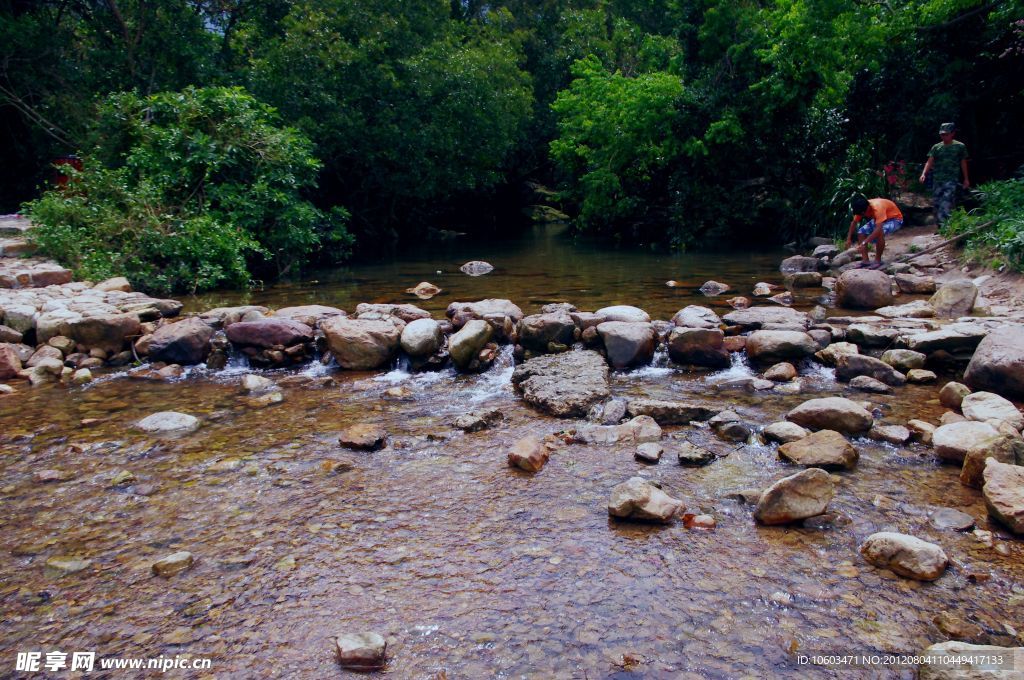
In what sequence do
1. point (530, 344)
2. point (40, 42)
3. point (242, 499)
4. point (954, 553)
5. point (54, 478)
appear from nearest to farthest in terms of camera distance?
point (954, 553), point (242, 499), point (54, 478), point (530, 344), point (40, 42)

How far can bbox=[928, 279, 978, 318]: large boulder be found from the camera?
6.86 meters

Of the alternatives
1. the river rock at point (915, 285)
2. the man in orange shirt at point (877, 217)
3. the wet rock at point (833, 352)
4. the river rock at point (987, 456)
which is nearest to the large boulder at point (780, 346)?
the wet rock at point (833, 352)

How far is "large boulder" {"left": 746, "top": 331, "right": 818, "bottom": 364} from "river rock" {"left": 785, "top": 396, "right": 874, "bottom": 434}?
142cm

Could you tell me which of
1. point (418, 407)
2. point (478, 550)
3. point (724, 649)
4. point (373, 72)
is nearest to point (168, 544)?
point (478, 550)

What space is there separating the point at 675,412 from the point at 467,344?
2.37m

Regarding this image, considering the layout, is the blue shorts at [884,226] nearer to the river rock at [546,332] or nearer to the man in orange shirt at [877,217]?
the man in orange shirt at [877,217]

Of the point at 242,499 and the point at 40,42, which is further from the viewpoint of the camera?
the point at 40,42

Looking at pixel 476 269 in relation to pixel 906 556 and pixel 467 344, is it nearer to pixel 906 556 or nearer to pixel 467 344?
pixel 467 344

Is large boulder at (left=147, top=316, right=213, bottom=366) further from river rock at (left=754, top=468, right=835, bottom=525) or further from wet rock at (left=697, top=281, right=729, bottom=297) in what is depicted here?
wet rock at (left=697, top=281, right=729, bottom=297)

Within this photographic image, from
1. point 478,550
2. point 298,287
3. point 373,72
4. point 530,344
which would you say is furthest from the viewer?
point 373,72

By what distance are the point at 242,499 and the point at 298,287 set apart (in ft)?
27.6

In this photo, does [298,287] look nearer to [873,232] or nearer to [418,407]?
[418,407]

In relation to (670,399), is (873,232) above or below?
above

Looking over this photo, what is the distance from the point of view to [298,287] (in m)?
11.6
